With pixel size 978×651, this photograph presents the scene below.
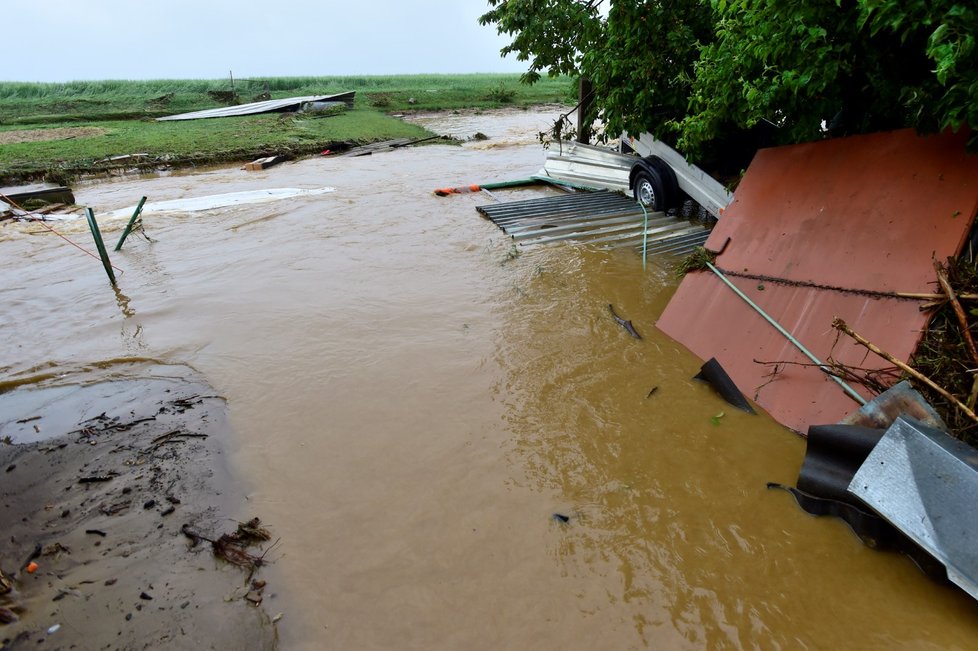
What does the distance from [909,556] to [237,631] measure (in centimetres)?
334

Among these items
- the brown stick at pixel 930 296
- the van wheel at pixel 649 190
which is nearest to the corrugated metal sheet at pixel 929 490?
the brown stick at pixel 930 296

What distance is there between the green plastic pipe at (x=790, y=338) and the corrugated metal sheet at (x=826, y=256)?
0.04m

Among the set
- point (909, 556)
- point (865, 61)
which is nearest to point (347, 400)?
point (909, 556)

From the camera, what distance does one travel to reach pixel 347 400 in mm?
4543

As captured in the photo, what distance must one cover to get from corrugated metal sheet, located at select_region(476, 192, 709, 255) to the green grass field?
9.20 ft

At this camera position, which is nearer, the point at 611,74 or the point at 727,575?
the point at 727,575

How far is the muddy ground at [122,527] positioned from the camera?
2604 mm

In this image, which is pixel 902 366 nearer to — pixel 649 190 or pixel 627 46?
pixel 627 46

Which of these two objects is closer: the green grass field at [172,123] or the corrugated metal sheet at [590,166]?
the corrugated metal sheet at [590,166]

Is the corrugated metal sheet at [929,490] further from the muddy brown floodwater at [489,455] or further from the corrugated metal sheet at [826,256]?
the corrugated metal sheet at [826,256]

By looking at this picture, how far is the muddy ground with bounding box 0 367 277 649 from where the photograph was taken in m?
2.60

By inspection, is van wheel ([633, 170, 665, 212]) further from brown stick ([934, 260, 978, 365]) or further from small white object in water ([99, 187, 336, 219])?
small white object in water ([99, 187, 336, 219])

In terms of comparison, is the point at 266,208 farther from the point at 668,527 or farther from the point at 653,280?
the point at 668,527

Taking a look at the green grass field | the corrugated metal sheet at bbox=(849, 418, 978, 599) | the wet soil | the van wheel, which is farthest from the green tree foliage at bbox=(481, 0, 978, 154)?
the wet soil
